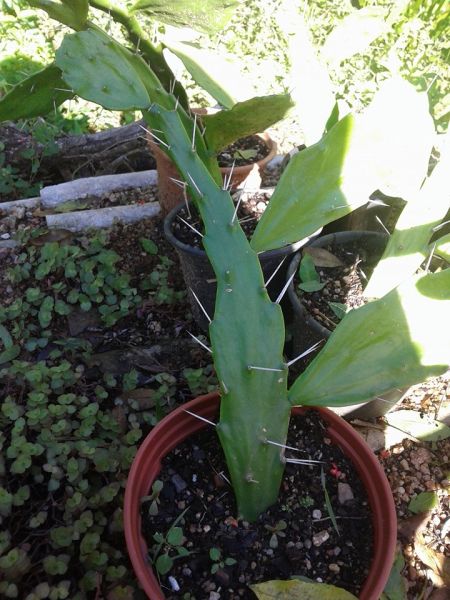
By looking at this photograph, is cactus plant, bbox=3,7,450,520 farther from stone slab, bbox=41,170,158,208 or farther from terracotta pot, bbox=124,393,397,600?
stone slab, bbox=41,170,158,208

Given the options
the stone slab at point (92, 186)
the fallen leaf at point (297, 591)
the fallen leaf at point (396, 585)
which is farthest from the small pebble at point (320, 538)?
the stone slab at point (92, 186)

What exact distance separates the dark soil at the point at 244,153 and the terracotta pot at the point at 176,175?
0.02 metres

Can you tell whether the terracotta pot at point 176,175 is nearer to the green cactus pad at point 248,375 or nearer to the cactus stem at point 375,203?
the cactus stem at point 375,203

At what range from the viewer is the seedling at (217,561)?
3.37 feet

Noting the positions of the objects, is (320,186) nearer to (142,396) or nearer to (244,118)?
(244,118)

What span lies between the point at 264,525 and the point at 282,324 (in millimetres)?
418

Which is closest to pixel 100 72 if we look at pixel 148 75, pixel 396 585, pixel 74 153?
pixel 148 75

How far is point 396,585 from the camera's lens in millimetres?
1208

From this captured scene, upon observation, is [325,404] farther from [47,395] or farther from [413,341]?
[47,395]

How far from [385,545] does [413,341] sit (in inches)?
15.6

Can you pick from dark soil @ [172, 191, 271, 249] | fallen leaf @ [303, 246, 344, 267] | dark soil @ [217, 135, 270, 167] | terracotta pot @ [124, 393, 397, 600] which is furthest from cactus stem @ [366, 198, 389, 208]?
terracotta pot @ [124, 393, 397, 600]

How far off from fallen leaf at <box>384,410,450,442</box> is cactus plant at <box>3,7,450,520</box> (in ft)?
1.96

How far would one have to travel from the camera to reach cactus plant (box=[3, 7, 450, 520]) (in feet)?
3.22

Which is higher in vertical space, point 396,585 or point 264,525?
point 264,525
